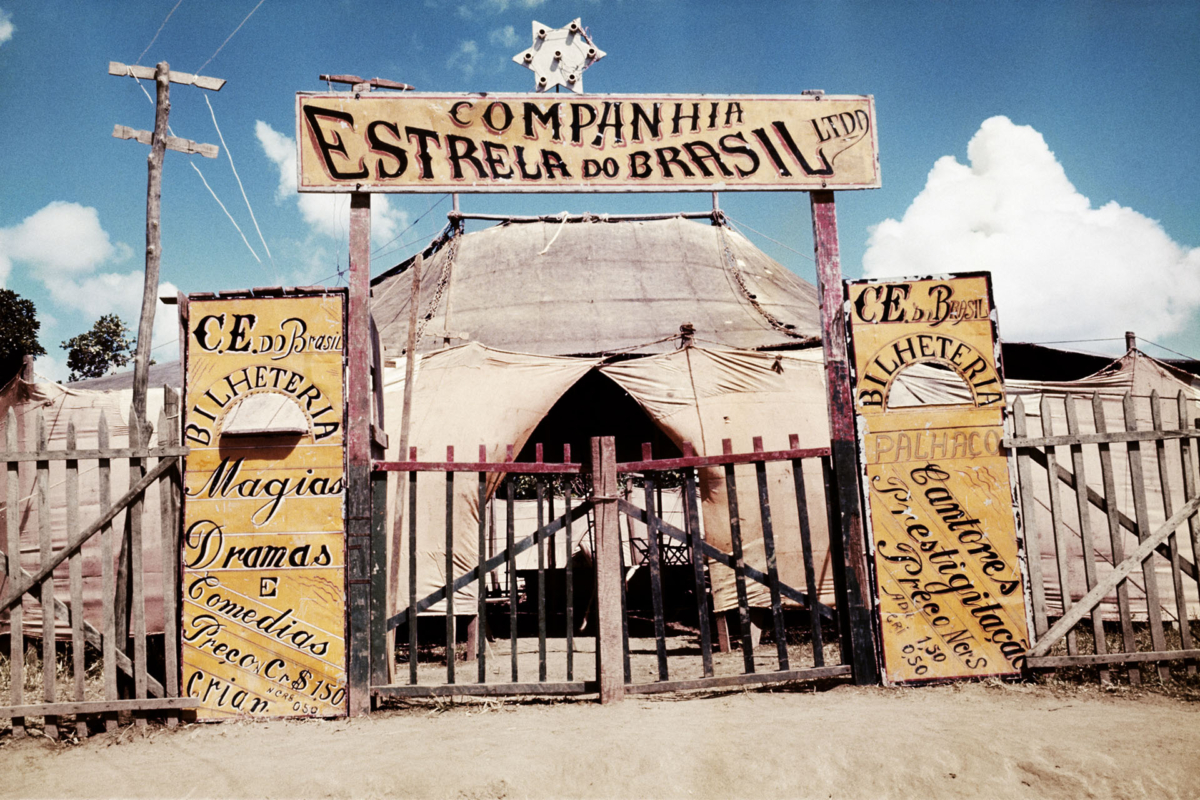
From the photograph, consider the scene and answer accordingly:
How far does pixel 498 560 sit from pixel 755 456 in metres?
1.74

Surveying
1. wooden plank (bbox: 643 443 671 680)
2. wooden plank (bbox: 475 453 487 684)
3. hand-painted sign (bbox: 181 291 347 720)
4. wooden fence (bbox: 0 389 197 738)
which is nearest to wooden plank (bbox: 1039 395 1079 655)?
wooden plank (bbox: 643 443 671 680)

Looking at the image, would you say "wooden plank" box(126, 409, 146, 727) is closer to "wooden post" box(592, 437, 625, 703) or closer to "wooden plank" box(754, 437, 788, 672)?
"wooden post" box(592, 437, 625, 703)

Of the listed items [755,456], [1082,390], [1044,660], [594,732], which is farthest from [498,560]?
[1082,390]

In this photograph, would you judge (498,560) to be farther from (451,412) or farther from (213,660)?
(451,412)

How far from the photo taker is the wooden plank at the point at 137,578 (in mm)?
4590

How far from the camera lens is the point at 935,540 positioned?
16.4ft

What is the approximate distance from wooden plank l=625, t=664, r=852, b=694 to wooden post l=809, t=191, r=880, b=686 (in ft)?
0.73

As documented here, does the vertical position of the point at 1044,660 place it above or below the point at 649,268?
below

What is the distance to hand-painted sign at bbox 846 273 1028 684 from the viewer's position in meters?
4.92

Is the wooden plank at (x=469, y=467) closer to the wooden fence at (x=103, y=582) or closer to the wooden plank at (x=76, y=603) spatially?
the wooden fence at (x=103, y=582)

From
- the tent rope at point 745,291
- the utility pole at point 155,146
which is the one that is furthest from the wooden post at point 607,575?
the tent rope at point 745,291

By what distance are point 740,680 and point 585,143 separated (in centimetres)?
355

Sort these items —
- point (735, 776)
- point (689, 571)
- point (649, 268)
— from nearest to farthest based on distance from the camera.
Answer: point (735, 776) → point (689, 571) → point (649, 268)

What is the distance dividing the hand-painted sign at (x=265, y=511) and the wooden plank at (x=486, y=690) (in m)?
0.30
